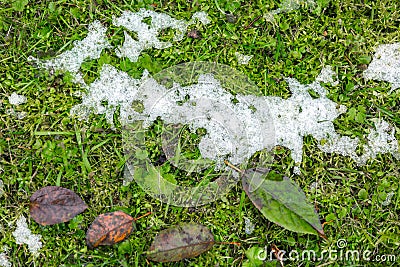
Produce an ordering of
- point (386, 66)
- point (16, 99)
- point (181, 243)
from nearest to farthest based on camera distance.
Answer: point (181, 243)
point (16, 99)
point (386, 66)

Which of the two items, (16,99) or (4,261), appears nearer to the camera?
(4,261)

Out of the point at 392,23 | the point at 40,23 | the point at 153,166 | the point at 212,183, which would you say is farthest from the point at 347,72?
the point at 40,23

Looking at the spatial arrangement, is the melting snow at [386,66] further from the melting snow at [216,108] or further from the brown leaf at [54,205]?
the brown leaf at [54,205]

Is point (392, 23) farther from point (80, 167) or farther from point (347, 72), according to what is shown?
point (80, 167)

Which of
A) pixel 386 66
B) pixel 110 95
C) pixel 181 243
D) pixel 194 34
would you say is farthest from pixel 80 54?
pixel 386 66

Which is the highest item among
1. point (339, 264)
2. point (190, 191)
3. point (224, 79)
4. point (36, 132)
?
point (224, 79)

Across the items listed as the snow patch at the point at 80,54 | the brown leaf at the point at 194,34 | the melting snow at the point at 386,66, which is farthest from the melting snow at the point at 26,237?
the melting snow at the point at 386,66

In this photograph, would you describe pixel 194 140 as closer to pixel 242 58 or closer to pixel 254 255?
pixel 242 58
